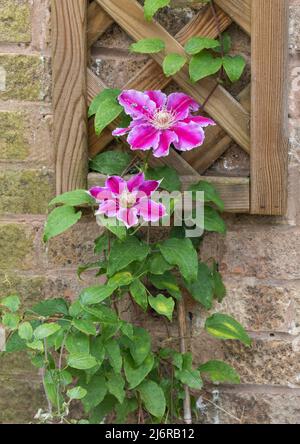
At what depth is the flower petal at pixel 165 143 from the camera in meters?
1.98

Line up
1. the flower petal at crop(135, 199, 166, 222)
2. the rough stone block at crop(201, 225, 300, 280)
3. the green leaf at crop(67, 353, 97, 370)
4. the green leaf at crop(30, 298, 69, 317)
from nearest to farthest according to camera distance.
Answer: the green leaf at crop(67, 353, 97, 370), the flower petal at crop(135, 199, 166, 222), the green leaf at crop(30, 298, 69, 317), the rough stone block at crop(201, 225, 300, 280)

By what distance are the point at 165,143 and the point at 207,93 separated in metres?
0.25

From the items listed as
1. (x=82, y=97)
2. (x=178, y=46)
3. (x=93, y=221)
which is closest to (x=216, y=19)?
(x=178, y=46)

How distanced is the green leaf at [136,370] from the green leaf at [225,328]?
207 mm

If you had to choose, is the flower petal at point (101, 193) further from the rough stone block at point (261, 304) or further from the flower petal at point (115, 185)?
the rough stone block at point (261, 304)

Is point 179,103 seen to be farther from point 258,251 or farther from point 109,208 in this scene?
point 258,251

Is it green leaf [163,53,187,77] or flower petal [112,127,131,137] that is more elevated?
green leaf [163,53,187,77]

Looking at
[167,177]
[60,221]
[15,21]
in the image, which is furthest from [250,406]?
[15,21]

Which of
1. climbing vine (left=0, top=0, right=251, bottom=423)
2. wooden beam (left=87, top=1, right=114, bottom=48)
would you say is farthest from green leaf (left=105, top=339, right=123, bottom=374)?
wooden beam (left=87, top=1, right=114, bottom=48)

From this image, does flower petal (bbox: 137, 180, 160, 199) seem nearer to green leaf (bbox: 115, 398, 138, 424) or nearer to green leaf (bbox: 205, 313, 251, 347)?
green leaf (bbox: 205, 313, 251, 347)

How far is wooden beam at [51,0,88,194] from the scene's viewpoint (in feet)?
6.97

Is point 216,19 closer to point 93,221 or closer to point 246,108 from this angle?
point 246,108

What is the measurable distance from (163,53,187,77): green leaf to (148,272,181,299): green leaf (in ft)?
1.90

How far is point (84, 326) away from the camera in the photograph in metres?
1.87
